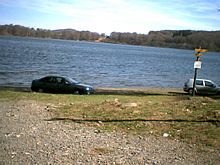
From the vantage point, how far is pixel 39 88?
22781 millimetres

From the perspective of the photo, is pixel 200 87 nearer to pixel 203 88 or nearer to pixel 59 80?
pixel 203 88

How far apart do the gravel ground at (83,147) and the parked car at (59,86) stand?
11.7 m

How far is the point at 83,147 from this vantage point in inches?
300

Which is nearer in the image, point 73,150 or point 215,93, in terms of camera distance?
point 73,150

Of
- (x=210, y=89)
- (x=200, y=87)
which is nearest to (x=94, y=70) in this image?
(x=200, y=87)

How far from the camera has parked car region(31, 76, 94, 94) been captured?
2198 cm

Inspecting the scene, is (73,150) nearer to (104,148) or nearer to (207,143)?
(104,148)

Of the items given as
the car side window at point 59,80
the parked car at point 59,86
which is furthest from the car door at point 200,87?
the car side window at point 59,80

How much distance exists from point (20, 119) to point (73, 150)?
3.89 meters

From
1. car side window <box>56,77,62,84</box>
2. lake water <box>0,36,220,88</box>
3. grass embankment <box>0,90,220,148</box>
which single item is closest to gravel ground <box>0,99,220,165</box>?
grass embankment <box>0,90,220,148</box>

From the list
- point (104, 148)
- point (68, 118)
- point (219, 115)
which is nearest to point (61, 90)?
point (68, 118)

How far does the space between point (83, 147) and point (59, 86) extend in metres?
15.0

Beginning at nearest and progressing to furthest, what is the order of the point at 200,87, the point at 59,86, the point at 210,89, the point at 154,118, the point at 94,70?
the point at 154,118 < the point at 59,86 < the point at 210,89 < the point at 200,87 < the point at 94,70

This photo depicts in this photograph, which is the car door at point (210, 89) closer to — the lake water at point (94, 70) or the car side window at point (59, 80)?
the lake water at point (94, 70)
